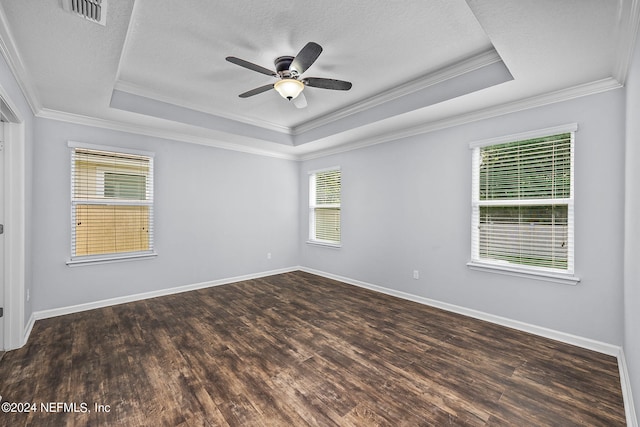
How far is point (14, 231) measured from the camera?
2.63 metres

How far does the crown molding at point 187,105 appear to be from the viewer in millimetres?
3419

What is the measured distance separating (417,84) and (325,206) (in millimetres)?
2868

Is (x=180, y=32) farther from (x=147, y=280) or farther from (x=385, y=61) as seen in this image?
(x=147, y=280)

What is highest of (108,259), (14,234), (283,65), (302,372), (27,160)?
(283,65)

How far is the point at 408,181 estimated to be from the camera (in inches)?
165

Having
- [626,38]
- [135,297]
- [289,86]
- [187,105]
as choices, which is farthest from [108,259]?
[626,38]

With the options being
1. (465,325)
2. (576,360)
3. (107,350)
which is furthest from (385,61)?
(107,350)

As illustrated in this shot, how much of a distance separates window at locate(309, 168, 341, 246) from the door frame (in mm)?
4136

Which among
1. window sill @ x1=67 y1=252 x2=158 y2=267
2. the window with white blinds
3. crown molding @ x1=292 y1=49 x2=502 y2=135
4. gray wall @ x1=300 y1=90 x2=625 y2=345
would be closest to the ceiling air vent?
crown molding @ x1=292 y1=49 x2=502 y2=135

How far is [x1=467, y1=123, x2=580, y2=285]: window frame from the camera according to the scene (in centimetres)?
281

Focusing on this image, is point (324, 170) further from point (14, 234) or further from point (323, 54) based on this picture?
point (14, 234)

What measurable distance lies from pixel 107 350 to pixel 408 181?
4.03m

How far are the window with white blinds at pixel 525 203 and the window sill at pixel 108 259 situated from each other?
451 cm

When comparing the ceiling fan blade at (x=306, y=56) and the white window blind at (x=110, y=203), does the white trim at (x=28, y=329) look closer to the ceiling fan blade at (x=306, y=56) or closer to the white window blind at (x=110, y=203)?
the white window blind at (x=110, y=203)
